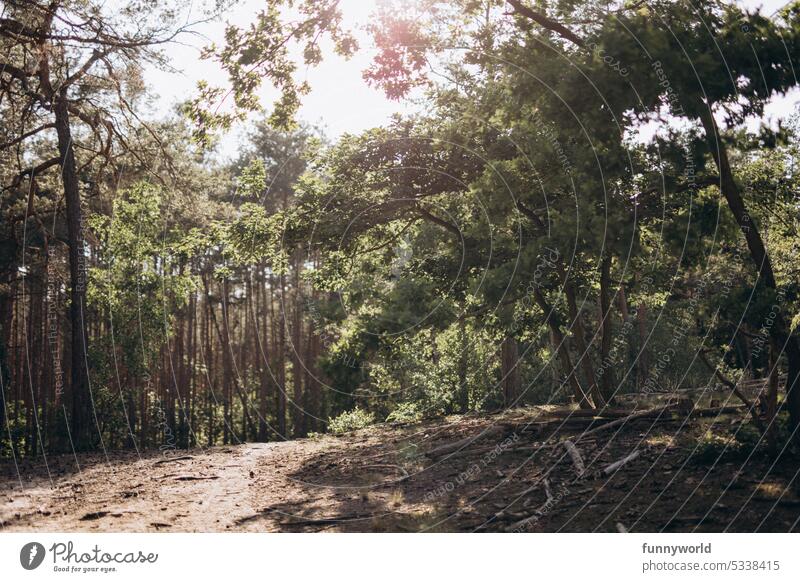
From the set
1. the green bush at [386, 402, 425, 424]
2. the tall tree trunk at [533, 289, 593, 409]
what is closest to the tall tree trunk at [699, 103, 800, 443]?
the tall tree trunk at [533, 289, 593, 409]

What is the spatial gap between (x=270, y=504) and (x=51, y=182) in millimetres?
10547

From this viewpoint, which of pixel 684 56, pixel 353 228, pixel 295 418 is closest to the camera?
pixel 684 56

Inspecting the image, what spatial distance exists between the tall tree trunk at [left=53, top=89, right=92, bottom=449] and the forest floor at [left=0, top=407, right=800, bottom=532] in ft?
6.17

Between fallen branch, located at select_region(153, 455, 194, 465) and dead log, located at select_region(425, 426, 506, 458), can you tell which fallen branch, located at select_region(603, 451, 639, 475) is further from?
fallen branch, located at select_region(153, 455, 194, 465)

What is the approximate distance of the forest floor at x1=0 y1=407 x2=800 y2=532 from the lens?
22.3ft

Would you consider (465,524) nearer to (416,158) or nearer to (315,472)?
(315,472)

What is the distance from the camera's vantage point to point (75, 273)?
13680 millimetres

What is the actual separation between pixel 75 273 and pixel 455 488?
8.84m

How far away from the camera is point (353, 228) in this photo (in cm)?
1390

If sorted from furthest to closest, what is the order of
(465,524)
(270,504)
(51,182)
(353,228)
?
(51,182)
(353,228)
(270,504)
(465,524)

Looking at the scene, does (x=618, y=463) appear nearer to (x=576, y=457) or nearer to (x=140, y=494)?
(x=576, y=457)

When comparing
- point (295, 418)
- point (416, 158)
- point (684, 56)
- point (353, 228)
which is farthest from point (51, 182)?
point (295, 418)

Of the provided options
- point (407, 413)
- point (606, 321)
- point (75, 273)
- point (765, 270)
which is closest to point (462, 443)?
point (606, 321)

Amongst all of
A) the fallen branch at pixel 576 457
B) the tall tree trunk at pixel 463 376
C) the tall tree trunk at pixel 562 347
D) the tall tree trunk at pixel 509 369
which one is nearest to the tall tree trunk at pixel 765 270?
the fallen branch at pixel 576 457
